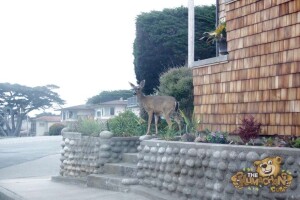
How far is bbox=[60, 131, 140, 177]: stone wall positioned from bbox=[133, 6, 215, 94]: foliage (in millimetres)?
6674

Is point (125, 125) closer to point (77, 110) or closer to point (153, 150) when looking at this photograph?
point (153, 150)

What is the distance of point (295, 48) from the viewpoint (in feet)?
25.2

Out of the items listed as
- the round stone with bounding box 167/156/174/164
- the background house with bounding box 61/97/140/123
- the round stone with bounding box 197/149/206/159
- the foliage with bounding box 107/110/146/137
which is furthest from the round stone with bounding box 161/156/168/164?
the background house with bounding box 61/97/140/123

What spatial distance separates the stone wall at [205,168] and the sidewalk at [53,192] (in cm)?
63

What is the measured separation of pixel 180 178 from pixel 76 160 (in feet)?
16.4

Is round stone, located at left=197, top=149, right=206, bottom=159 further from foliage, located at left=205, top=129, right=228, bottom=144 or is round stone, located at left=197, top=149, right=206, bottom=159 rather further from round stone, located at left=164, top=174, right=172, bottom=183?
round stone, located at left=164, top=174, right=172, bottom=183

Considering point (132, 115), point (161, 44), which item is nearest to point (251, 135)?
point (132, 115)

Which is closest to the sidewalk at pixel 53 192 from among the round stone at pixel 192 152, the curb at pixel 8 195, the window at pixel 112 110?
the curb at pixel 8 195

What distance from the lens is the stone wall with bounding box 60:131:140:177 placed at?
11875mm

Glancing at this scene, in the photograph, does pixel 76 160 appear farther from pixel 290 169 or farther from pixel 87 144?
pixel 290 169

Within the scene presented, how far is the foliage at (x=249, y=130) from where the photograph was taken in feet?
26.7

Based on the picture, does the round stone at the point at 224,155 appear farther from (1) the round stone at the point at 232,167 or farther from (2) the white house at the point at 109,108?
(2) the white house at the point at 109,108

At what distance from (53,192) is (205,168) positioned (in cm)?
449

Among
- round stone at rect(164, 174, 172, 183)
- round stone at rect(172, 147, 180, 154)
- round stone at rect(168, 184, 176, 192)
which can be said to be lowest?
round stone at rect(168, 184, 176, 192)
